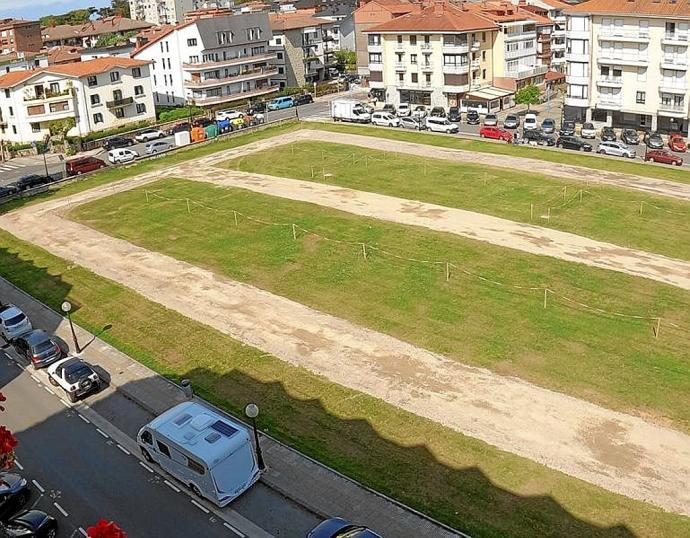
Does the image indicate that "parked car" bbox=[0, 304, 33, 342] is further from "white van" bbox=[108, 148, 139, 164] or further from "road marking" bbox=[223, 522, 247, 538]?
"white van" bbox=[108, 148, 139, 164]

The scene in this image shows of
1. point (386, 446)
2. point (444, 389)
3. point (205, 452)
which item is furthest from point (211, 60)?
point (205, 452)

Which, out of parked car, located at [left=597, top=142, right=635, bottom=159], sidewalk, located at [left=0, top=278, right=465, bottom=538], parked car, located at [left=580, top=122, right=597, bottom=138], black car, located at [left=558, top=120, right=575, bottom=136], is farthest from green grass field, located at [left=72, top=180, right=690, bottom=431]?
parked car, located at [left=580, top=122, right=597, bottom=138]

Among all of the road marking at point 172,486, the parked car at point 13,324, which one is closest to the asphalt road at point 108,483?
the road marking at point 172,486

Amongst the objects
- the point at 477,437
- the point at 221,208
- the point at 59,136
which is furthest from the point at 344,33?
the point at 477,437

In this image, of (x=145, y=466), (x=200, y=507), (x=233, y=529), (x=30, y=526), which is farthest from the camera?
(x=145, y=466)

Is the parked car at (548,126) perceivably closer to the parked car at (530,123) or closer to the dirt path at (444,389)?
the parked car at (530,123)

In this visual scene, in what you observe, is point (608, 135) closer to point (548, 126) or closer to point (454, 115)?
point (548, 126)

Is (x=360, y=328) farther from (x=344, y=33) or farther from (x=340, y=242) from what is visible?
(x=344, y=33)
